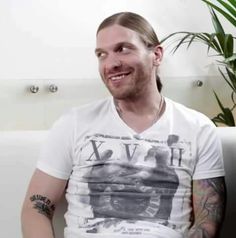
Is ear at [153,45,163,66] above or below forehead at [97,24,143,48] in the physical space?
below

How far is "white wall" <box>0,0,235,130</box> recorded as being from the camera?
2.09 m

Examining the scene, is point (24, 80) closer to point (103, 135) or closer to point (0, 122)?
point (0, 122)

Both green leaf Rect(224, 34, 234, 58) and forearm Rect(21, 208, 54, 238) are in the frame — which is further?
green leaf Rect(224, 34, 234, 58)

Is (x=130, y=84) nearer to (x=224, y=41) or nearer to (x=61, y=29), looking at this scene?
(x=224, y=41)

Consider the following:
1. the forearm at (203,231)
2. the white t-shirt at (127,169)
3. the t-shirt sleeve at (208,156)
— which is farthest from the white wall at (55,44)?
the forearm at (203,231)

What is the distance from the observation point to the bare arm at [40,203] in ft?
3.88

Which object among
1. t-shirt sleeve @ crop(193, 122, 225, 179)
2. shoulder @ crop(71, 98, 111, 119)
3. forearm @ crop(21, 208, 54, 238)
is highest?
shoulder @ crop(71, 98, 111, 119)

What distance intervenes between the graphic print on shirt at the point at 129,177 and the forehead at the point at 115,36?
0.86 ft

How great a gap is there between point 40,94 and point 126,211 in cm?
110

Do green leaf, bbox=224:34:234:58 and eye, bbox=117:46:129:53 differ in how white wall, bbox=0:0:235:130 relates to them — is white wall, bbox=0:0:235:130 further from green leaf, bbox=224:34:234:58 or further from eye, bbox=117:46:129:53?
eye, bbox=117:46:129:53

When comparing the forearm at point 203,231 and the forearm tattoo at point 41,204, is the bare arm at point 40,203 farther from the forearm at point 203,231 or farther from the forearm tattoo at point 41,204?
the forearm at point 203,231

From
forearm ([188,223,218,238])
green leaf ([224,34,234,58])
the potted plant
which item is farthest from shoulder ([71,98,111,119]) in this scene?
green leaf ([224,34,234,58])

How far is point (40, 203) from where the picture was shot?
1199 millimetres

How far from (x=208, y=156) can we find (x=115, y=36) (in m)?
0.42
